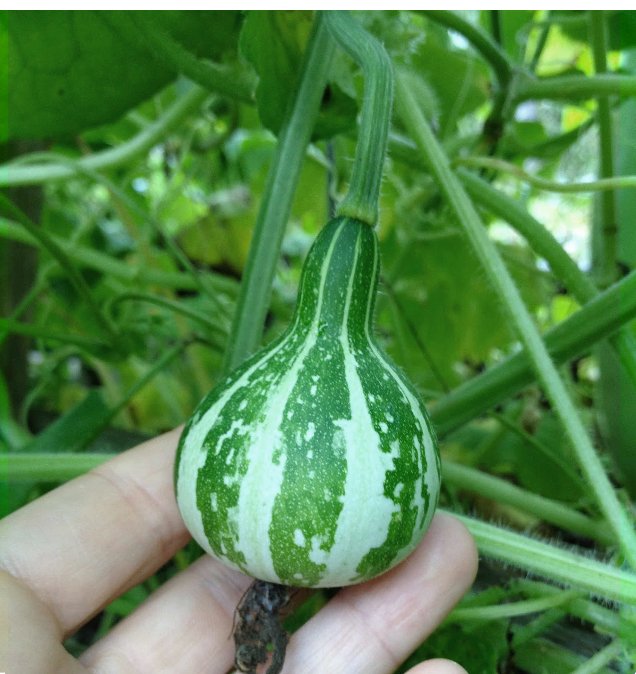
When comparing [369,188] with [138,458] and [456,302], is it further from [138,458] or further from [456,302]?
[456,302]

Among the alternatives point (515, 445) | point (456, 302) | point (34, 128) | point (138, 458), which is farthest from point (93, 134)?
point (515, 445)

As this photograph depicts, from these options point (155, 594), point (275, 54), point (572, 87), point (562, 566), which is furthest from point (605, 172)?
point (155, 594)

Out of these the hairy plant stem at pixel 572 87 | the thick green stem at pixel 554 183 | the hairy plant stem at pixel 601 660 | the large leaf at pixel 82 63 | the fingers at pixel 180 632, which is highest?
the large leaf at pixel 82 63

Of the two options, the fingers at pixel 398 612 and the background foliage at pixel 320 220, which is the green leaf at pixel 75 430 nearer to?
the background foliage at pixel 320 220

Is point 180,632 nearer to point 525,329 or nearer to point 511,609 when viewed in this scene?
point 511,609

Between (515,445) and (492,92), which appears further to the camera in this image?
(515,445)

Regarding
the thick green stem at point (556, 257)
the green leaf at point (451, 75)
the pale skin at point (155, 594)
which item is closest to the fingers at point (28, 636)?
the pale skin at point (155, 594)
